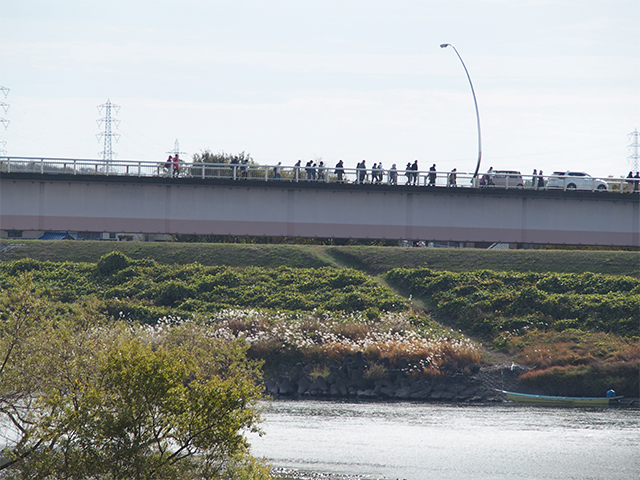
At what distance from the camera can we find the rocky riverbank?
29.8m

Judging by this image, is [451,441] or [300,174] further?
[300,174]

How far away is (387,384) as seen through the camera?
3025 centimetres

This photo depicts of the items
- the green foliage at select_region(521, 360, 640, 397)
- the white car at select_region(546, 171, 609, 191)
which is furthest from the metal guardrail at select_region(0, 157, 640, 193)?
the green foliage at select_region(521, 360, 640, 397)

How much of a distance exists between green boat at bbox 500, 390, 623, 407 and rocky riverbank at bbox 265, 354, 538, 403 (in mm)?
766

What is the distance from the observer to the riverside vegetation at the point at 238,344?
11812 mm

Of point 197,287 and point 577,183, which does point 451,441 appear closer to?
point 197,287

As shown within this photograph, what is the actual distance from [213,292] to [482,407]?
17614 millimetres

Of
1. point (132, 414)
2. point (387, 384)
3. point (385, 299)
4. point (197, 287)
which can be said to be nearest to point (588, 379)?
point (387, 384)

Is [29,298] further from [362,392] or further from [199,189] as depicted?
[199,189]

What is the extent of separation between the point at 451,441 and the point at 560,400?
9.18 metres

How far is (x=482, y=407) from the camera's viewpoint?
28.2 metres

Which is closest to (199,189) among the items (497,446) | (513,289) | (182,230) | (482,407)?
(182,230)

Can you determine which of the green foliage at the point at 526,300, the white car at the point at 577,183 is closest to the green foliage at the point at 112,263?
the green foliage at the point at 526,300

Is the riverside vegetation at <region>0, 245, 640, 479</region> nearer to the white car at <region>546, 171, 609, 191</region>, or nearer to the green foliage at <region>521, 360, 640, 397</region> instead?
the green foliage at <region>521, 360, 640, 397</region>
